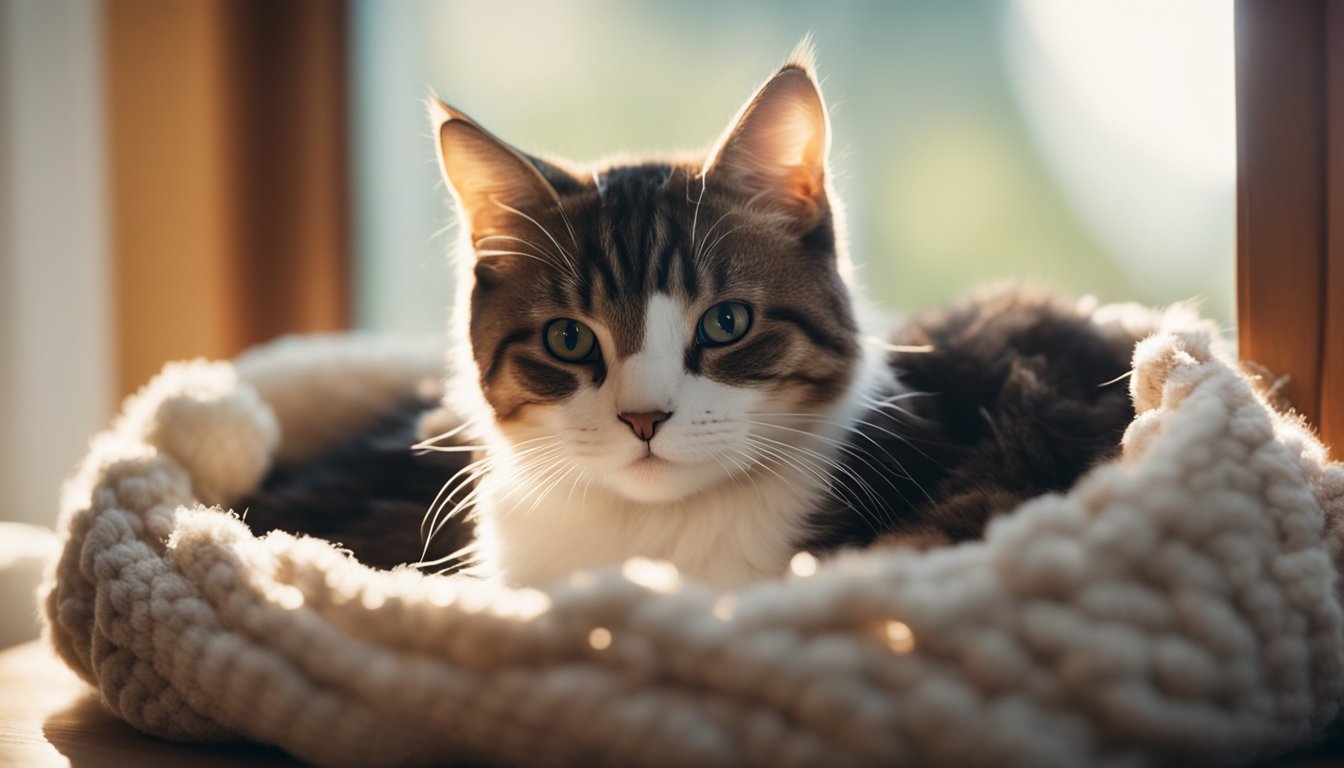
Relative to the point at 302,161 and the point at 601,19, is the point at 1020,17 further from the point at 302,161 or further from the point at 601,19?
the point at 302,161

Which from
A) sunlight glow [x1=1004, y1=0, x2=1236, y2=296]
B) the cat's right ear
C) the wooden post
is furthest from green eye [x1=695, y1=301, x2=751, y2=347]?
the wooden post

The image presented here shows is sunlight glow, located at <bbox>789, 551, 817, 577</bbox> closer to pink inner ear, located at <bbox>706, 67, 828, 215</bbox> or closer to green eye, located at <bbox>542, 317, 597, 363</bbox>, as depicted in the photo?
green eye, located at <bbox>542, 317, 597, 363</bbox>

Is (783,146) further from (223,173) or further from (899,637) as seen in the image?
(223,173)

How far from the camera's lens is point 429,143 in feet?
8.93

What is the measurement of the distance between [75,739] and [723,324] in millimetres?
742

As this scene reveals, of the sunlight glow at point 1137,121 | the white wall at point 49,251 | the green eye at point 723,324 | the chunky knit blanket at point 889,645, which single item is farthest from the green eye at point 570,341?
the white wall at point 49,251

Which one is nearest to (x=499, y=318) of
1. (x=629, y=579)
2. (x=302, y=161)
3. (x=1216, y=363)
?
(x=629, y=579)

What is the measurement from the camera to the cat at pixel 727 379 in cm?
107

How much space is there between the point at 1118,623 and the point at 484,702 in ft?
1.35

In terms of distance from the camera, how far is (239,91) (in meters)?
2.66

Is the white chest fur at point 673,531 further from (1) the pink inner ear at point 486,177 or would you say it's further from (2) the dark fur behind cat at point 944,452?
(1) the pink inner ear at point 486,177

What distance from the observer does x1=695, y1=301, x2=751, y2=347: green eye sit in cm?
112

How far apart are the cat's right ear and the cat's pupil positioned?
257 millimetres

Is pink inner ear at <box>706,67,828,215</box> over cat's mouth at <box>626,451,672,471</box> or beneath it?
over
